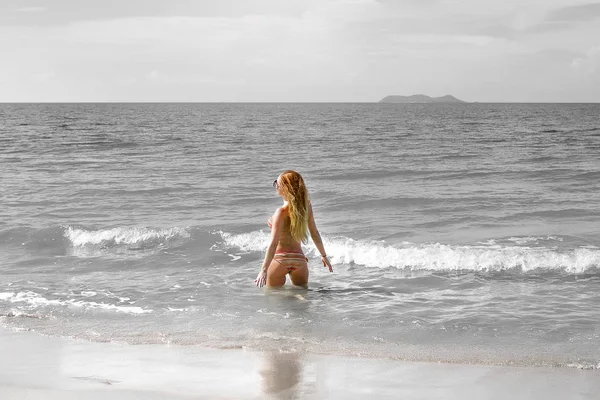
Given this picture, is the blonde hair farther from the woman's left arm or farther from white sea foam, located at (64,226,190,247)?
white sea foam, located at (64,226,190,247)

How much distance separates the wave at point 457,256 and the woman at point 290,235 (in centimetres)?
225

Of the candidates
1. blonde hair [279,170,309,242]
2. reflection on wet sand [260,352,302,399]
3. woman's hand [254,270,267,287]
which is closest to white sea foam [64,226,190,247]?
woman's hand [254,270,267,287]

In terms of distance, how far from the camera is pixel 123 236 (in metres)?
12.3

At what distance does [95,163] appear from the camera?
26172mm

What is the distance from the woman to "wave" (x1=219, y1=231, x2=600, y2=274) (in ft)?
7.39

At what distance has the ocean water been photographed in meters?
6.74

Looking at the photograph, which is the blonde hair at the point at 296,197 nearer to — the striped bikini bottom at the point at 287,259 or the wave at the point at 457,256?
the striped bikini bottom at the point at 287,259

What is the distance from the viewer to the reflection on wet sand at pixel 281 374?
4.96 m

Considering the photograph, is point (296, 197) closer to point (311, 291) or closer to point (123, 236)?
point (311, 291)

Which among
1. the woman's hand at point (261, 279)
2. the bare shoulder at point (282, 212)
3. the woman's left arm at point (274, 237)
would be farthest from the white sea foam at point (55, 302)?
the bare shoulder at point (282, 212)

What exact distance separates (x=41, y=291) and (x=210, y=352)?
3.60 metres

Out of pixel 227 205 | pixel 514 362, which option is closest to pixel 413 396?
pixel 514 362

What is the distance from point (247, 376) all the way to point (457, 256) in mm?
5744

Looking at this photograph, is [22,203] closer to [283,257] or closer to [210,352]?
[283,257]
